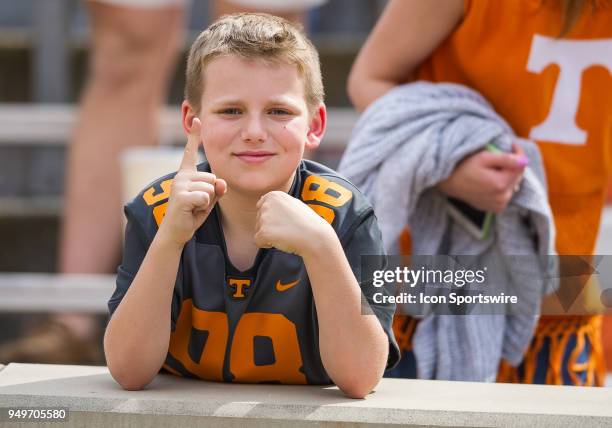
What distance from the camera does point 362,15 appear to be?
193 inches

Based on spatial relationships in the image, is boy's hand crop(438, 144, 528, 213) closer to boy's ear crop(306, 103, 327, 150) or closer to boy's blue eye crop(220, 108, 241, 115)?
boy's ear crop(306, 103, 327, 150)

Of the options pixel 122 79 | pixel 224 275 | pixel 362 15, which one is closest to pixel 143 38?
pixel 122 79

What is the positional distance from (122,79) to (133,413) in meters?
2.22

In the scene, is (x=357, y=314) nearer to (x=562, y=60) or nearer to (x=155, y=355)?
(x=155, y=355)

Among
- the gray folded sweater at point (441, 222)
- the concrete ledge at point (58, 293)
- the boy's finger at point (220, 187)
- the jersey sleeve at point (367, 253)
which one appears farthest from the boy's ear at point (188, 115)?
the concrete ledge at point (58, 293)

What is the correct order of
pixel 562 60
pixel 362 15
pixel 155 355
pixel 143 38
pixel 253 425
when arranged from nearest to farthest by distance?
pixel 253 425
pixel 155 355
pixel 562 60
pixel 143 38
pixel 362 15

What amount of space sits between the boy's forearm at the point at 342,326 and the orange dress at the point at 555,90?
2.26 ft

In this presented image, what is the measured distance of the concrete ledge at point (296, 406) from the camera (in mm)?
1778

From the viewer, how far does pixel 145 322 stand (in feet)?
6.23

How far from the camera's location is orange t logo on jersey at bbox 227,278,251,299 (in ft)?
6.51

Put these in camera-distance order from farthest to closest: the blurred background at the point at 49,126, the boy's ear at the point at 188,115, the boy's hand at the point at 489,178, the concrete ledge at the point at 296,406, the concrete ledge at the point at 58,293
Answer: the blurred background at the point at 49,126
the concrete ledge at the point at 58,293
the boy's hand at the point at 489,178
the boy's ear at the point at 188,115
the concrete ledge at the point at 296,406

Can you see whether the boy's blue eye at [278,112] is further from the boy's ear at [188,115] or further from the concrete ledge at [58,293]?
the concrete ledge at [58,293]

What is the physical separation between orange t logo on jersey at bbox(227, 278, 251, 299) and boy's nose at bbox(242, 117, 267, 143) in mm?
246

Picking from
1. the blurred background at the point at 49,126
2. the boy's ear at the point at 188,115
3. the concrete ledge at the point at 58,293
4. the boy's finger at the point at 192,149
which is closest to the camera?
the boy's finger at the point at 192,149
